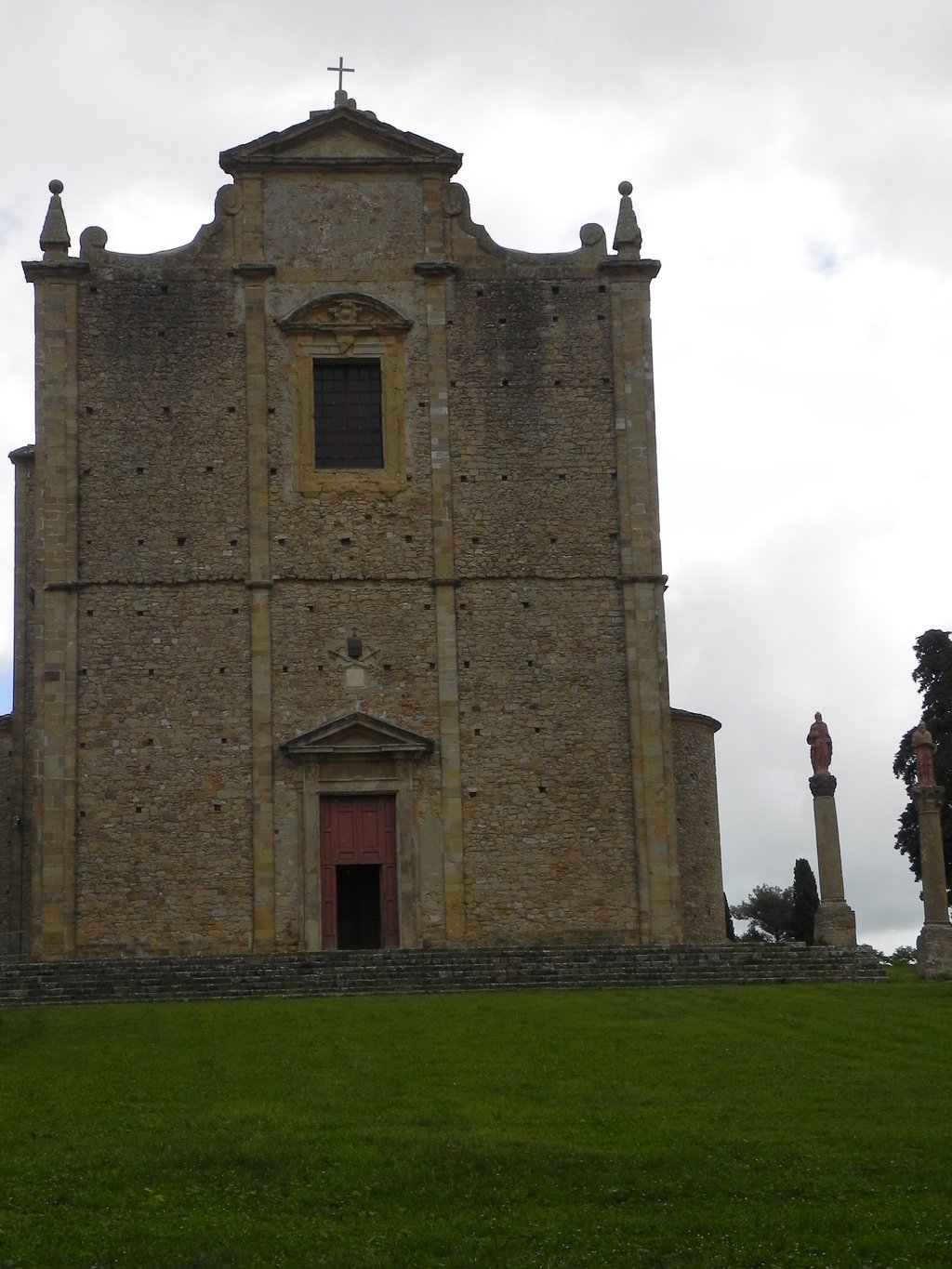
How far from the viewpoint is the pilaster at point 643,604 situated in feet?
98.0

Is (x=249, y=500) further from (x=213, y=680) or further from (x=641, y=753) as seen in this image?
(x=641, y=753)

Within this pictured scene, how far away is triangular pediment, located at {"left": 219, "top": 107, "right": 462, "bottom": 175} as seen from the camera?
31797mm

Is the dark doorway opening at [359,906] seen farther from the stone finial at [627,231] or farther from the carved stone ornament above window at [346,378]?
the stone finial at [627,231]

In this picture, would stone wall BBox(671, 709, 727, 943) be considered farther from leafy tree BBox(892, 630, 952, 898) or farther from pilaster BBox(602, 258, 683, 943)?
leafy tree BBox(892, 630, 952, 898)

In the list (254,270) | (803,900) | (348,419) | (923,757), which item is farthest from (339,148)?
(803,900)

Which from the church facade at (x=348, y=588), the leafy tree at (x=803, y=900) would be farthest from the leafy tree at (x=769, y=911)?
the church facade at (x=348, y=588)

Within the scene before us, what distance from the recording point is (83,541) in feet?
99.8

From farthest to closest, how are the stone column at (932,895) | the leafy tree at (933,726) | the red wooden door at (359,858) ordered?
the leafy tree at (933,726) → the red wooden door at (359,858) → the stone column at (932,895)

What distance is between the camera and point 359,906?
3058 centimetres

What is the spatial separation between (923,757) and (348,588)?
923cm

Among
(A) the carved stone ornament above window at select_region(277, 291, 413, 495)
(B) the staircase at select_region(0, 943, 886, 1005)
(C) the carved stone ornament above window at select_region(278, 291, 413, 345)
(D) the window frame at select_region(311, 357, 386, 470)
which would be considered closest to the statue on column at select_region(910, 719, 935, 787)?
(B) the staircase at select_region(0, 943, 886, 1005)

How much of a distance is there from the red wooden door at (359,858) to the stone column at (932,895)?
314 inches

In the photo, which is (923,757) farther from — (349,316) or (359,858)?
(349,316)

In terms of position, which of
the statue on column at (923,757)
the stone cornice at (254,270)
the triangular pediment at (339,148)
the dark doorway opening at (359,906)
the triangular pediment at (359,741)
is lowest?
the dark doorway opening at (359,906)
